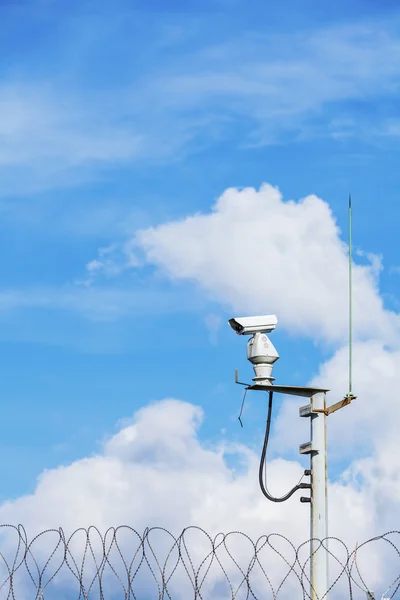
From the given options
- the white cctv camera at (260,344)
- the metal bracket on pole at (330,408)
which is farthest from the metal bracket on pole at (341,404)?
the white cctv camera at (260,344)

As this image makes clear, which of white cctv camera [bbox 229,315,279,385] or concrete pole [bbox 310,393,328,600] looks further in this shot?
white cctv camera [bbox 229,315,279,385]

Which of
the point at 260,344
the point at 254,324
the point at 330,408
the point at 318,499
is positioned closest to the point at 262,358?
the point at 260,344

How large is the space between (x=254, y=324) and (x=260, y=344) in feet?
0.86

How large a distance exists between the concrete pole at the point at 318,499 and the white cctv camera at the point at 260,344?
71 cm

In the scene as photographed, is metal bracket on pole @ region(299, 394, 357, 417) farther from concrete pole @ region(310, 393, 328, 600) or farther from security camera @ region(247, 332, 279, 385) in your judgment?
security camera @ region(247, 332, 279, 385)

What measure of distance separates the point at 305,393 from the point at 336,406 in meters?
0.41

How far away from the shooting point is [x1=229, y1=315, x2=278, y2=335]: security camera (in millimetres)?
13534

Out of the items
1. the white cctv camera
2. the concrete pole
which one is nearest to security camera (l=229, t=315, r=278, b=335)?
the white cctv camera

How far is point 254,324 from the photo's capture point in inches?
533

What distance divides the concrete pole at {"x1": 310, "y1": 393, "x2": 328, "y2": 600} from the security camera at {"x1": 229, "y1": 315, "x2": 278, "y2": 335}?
1080 mm

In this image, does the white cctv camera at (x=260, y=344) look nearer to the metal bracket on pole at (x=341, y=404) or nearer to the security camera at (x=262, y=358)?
the security camera at (x=262, y=358)

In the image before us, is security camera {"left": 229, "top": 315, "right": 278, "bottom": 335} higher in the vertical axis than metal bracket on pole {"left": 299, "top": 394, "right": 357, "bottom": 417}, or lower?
higher

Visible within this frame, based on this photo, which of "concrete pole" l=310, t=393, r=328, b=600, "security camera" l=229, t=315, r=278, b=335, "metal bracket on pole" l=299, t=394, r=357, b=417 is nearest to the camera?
"concrete pole" l=310, t=393, r=328, b=600

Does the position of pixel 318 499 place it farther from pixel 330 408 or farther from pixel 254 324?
pixel 254 324
